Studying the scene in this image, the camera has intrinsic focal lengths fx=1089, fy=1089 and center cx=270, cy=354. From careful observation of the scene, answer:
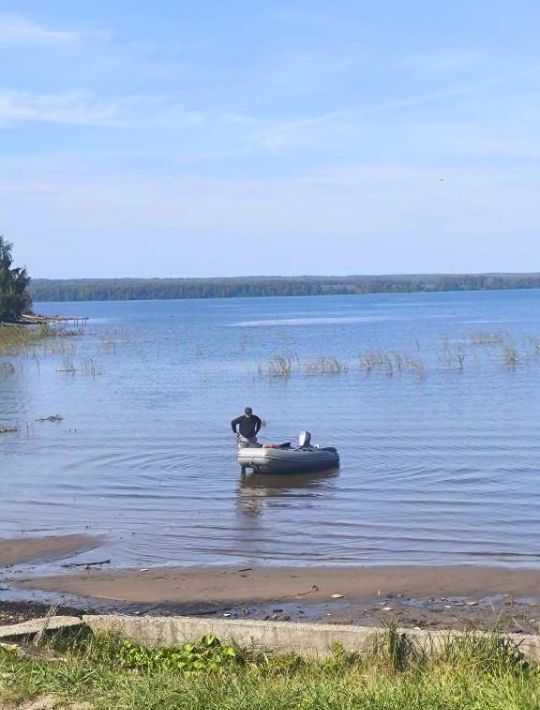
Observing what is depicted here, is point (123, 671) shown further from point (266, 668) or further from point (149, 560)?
point (149, 560)

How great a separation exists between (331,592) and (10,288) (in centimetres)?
7261

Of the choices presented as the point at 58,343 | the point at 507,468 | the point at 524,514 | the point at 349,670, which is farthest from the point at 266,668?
the point at 58,343

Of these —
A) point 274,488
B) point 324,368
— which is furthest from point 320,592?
point 324,368

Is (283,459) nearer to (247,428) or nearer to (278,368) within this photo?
(247,428)

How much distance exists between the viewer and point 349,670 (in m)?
7.84

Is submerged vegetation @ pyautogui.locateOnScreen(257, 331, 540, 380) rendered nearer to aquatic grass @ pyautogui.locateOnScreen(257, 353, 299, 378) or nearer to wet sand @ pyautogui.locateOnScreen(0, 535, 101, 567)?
aquatic grass @ pyautogui.locateOnScreen(257, 353, 299, 378)

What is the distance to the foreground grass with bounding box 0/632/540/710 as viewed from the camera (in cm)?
672

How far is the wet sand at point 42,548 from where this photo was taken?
618 inches

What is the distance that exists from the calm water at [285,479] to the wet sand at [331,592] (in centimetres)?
85

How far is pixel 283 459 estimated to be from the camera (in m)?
22.4

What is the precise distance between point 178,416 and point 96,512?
13318 millimetres

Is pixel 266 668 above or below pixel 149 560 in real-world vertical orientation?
above

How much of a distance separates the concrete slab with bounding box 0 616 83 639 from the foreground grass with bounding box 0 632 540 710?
231mm

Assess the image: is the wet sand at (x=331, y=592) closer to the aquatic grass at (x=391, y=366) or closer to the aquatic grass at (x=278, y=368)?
the aquatic grass at (x=391, y=366)
